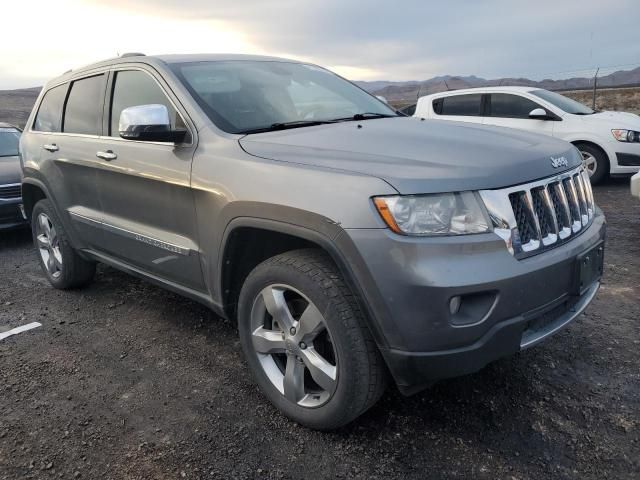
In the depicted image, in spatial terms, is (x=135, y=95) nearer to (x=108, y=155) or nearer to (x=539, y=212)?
(x=108, y=155)

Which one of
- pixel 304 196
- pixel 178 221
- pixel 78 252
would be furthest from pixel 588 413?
pixel 78 252

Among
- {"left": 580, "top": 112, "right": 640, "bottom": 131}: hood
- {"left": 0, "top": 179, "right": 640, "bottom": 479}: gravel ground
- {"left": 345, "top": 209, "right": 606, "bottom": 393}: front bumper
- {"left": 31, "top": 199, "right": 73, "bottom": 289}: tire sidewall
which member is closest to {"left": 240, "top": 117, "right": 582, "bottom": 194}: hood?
{"left": 345, "top": 209, "right": 606, "bottom": 393}: front bumper

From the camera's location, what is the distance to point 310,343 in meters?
2.45

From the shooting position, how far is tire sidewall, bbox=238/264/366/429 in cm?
223

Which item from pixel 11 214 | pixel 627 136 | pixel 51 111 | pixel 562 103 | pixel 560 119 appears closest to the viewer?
pixel 51 111

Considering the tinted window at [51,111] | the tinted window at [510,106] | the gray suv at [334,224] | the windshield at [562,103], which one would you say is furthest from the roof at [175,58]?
the windshield at [562,103]

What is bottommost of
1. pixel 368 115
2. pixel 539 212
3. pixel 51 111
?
pixel 539 212

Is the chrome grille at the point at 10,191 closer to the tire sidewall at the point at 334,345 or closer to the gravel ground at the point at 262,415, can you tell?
the gravel ground at the point at 262,415

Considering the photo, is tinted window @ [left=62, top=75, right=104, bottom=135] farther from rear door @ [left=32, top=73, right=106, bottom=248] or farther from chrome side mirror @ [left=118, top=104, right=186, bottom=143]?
chrome side mirror @ [left=118, top=104, right=186, bottom=143]

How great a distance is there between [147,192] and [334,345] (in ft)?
5.15

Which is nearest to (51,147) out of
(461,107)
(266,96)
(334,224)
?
(266,96)

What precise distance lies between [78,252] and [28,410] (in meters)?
1.63

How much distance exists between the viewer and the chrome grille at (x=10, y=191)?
6.61 metres

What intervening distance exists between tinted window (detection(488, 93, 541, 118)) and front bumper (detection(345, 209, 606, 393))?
7298mm
